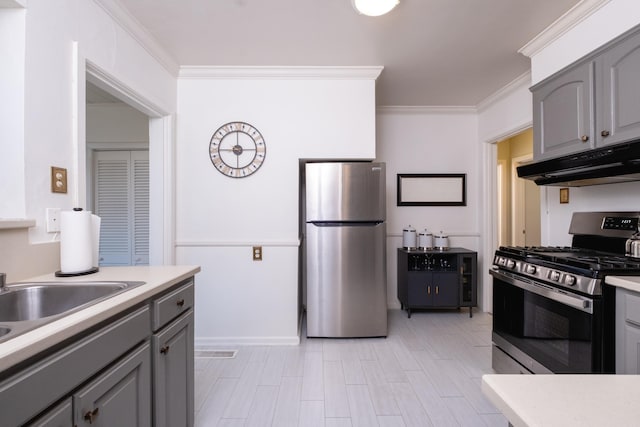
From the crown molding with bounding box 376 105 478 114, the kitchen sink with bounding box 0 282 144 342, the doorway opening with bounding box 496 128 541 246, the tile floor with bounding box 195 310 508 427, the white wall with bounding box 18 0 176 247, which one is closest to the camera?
the kitchen sink with bounding box 0 282 144 342

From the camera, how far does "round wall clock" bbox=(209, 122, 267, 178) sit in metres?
2.68

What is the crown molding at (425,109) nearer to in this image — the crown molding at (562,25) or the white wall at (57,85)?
the crown molding at (562,25)

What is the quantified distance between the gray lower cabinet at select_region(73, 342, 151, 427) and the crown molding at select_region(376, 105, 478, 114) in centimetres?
342

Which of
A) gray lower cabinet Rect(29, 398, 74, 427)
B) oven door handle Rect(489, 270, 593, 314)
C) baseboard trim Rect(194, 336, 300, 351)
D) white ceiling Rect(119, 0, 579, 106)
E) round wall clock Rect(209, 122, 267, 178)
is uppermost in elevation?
white ceiling Rect(119, 0, 579, 106)

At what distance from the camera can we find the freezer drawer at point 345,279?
2.69m

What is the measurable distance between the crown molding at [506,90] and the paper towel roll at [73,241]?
11.4ft

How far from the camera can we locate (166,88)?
8.19 feet

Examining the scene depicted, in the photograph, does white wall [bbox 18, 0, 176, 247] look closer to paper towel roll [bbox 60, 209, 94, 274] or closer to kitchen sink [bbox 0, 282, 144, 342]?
paper towel roll [bbox 60, 209, 94, 274]

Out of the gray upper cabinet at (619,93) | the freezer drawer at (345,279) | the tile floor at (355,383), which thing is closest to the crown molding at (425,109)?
the freezer drawer at (345,279)

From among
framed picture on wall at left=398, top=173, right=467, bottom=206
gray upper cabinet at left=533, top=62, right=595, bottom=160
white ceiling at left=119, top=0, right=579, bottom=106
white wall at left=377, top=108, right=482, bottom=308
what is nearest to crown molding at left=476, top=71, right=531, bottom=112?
white ceiling at left=119, top=0, right=579, bottom=106

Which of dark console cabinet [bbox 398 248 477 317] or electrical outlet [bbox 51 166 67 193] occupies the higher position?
electrical outlet [bbox 51 166 67 193]

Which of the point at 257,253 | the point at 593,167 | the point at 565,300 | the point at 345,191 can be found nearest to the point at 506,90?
the point at 593,167

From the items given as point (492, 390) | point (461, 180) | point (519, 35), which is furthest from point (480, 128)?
point (492, 390)

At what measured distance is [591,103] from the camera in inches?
68.9
